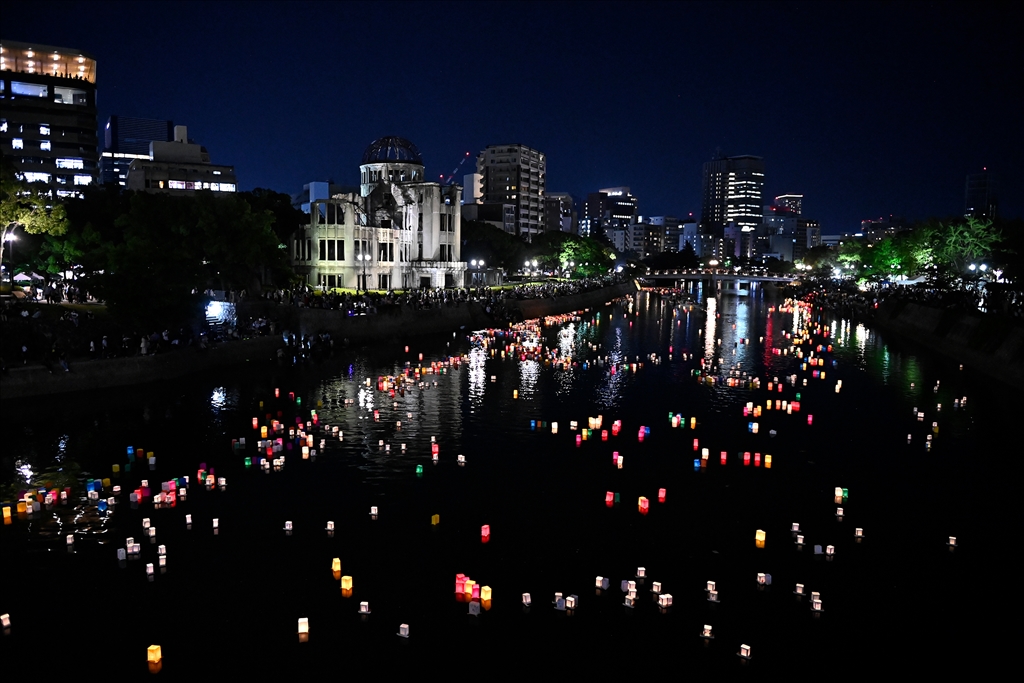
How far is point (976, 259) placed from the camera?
9125 cm

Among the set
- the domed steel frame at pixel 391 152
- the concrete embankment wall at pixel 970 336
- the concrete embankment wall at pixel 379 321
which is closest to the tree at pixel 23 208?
the concrete embankment wall at pixel 379 321

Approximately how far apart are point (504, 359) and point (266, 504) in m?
32.6

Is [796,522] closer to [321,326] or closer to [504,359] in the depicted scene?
[504,359]

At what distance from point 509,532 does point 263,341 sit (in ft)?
111

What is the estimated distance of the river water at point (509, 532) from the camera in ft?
54.4

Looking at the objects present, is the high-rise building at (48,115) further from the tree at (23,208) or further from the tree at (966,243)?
the tree at (966,243)

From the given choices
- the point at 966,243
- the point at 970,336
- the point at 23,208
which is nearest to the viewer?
the point at 23,208

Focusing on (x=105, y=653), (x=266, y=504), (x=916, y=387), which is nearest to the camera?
(x=105, y=653)

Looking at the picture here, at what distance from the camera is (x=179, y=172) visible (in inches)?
4788

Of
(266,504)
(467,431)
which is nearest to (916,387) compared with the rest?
(467,431)

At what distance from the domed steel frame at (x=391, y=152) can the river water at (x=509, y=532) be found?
66.4 m

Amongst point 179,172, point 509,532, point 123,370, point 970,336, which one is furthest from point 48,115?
point 970,336

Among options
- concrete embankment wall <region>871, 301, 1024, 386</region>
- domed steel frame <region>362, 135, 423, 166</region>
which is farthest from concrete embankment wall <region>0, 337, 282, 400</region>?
domed steel frame <region>362, 135, 423, 166</region>

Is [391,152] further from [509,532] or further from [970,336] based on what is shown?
[509,532]
